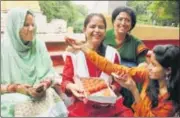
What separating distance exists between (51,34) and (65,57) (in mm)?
165

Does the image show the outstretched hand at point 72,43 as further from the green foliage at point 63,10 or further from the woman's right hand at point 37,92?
the woman's right hand at point 37,92

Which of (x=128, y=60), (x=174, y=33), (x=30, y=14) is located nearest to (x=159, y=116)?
(x=128, y=60)

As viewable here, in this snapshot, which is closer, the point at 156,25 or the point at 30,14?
the point at 30,14

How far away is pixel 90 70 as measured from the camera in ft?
7.35

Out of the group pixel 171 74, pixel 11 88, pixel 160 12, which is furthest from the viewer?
pixel 160 12

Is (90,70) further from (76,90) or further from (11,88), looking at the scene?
(11,88)

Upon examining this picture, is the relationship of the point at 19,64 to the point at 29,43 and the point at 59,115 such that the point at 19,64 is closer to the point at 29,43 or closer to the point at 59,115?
the point at 29,43

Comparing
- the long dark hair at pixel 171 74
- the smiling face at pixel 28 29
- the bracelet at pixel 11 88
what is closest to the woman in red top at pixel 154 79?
the long dark hair at pixel 171 74

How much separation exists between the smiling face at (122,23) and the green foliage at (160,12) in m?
0.10

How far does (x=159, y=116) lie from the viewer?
2.23m

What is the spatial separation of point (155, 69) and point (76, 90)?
495mm

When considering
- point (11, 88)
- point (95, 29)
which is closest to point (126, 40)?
point (95, 29)

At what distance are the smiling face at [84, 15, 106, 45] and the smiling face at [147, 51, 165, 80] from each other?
0.34 m

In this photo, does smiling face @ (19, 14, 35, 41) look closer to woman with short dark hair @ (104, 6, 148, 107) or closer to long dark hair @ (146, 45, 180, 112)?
woman with short dark hair @ (104, 6, 148, 107)
